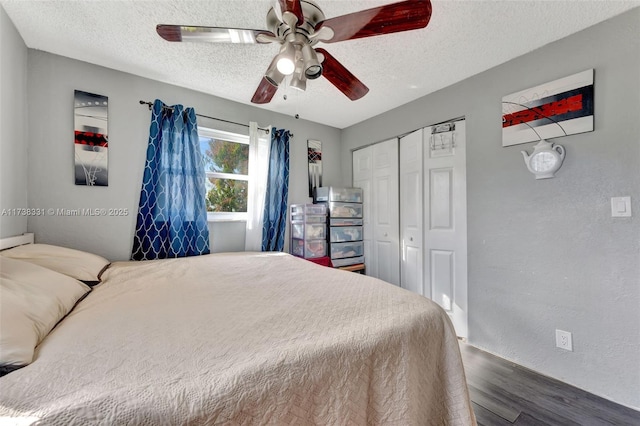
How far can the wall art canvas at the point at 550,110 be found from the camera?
167 cm

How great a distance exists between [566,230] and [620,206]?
0.95 feet

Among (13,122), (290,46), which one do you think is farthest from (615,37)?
(13,122)

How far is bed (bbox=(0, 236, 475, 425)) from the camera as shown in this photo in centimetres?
58

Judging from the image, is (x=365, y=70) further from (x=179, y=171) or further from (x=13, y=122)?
(x=13, y=122)

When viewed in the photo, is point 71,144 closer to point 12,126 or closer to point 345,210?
point 12,126

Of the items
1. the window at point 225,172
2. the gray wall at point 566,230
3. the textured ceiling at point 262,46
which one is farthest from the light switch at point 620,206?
the window at point 225,172

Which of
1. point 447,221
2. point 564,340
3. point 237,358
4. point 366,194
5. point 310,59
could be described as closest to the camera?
point 237,358

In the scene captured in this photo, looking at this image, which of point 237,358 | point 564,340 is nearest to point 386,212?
point 564,340

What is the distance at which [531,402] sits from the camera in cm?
156

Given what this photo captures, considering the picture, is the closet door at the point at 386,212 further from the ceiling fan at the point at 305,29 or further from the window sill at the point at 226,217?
the ceiling fan at the point at 305,29

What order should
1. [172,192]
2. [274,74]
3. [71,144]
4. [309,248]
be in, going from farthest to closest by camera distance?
[309,248]
[172,192]
[71,144]
[274,74]

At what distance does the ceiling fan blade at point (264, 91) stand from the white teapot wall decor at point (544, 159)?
191 centimetres

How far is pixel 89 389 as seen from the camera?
0.59m

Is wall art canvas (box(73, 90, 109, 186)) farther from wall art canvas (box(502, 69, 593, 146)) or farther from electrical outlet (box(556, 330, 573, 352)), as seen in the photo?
electrical outlet (box(556, 330, 573, 352))
